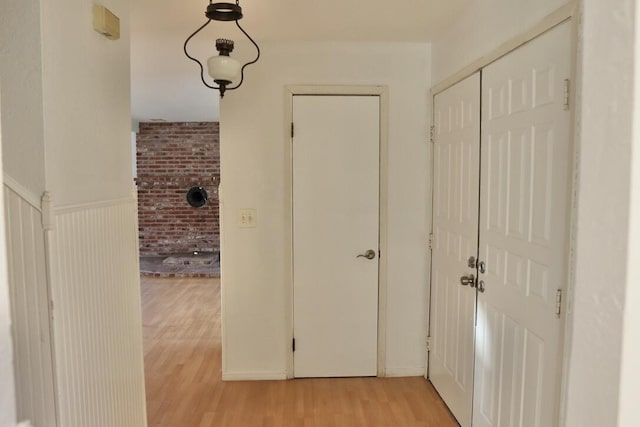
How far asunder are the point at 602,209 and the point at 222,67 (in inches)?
77.3

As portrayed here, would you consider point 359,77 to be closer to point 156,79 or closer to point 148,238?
point 156,79

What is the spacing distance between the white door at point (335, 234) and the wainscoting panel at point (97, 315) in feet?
3.92

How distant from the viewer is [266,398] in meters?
2.95

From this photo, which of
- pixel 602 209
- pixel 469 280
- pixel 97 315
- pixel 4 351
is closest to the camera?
pixel 4 351

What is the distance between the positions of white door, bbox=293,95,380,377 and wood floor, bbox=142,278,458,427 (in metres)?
0.22

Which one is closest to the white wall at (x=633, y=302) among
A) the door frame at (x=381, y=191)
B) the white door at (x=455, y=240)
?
the white door at (x=455, y=240)

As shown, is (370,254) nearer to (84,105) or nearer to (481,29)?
(481,29)

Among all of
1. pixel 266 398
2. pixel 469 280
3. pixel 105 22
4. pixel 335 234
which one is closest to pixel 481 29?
pixel 469 280

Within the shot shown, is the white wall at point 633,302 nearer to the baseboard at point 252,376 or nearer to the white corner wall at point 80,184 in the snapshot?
the white corner wall at point 80,184

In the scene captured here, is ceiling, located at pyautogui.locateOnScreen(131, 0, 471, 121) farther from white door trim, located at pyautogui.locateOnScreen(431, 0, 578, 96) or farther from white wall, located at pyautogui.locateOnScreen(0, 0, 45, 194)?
white wall, located at pyautogui.locateOnScreen(0, 0, 45, 194)

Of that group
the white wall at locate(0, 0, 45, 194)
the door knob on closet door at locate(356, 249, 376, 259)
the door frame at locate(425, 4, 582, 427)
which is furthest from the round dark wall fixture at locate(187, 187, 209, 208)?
the door frame at locate(425, 4, 582, 427)

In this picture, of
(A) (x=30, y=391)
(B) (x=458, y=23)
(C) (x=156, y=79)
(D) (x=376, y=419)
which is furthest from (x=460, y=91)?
(C) (x=156, y=79)

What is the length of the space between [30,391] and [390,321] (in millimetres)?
2252

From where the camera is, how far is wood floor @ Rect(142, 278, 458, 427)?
268 cm
